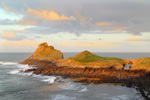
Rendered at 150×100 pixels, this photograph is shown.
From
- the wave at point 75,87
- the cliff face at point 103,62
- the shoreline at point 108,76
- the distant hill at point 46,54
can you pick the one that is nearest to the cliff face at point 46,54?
the distant hill at point 46,54

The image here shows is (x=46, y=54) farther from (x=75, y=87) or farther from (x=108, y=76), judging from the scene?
(x=75, y=87)

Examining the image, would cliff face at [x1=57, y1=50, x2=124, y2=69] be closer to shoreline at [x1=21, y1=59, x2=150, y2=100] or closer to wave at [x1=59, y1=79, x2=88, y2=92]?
shoreline at [x1=21, y1=59, x2=150, y2=100]

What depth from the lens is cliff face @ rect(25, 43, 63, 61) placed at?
108 meters

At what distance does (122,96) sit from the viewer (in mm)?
31156

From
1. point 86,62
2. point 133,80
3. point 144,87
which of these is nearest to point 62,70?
point 86,62

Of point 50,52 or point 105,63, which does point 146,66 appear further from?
point 50,52

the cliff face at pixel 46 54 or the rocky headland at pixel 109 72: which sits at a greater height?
the cliff face at pixel 46 54

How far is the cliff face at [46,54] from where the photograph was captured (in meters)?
108

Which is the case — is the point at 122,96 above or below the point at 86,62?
below

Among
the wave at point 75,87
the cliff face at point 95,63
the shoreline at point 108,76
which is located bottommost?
the wave at point 75,87

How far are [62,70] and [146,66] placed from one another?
30.6 meters

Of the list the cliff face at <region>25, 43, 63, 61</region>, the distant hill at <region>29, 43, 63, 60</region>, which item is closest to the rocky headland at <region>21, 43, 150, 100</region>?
the cliff face at <region>25, 43, 63, 61</region>

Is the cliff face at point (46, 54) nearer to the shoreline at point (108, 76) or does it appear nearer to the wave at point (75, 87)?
the shoreline at point (108, 76)

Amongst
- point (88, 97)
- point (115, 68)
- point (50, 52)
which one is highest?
point (50, 52)
